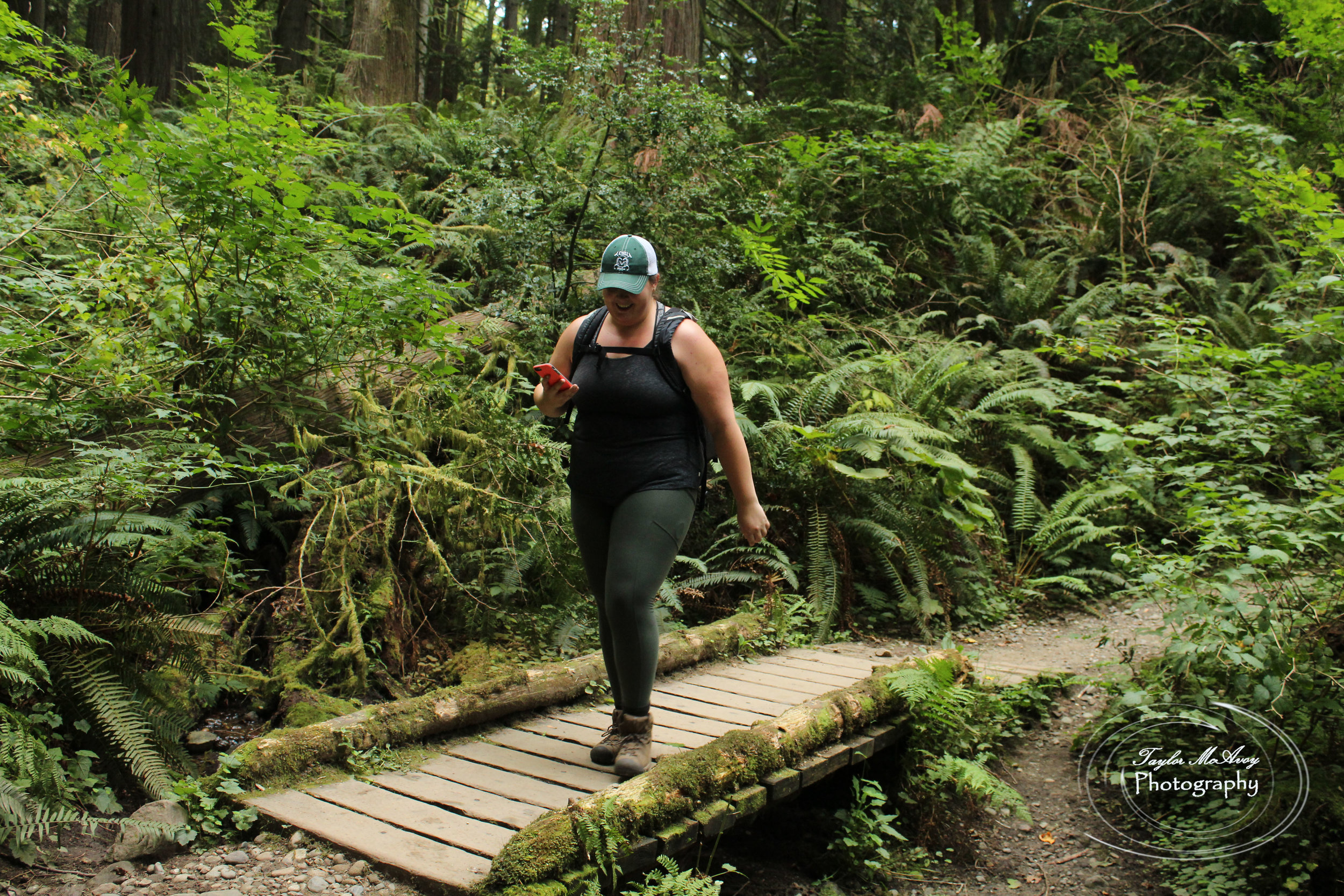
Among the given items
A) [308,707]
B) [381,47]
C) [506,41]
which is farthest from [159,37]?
[308,707]

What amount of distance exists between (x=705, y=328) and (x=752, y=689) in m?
3.91

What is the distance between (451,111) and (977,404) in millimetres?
9011

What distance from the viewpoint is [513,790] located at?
3.71 metres

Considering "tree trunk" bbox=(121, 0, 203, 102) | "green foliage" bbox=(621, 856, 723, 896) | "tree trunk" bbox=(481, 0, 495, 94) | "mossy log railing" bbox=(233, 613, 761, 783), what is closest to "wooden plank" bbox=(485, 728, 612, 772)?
"mossy log railing" bbox=(233, 613, 761, 783)

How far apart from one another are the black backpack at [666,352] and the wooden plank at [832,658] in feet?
9.00

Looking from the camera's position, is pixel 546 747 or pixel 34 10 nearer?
pixel 546 747

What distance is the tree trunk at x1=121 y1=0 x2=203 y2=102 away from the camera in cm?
1201

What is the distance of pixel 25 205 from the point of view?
5.58 metres

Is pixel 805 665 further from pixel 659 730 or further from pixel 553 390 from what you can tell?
pixel 553 390

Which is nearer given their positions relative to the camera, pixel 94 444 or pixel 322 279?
pixel 94 444

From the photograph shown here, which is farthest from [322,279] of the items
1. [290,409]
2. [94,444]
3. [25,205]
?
[25,205]

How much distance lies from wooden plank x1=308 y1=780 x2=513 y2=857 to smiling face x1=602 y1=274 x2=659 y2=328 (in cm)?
211

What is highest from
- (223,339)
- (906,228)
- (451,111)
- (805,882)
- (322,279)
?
(451,111)

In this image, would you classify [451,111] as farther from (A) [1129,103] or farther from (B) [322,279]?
(A) [1129,103]
